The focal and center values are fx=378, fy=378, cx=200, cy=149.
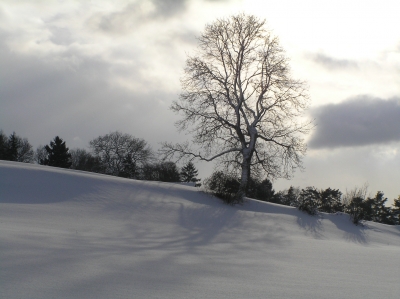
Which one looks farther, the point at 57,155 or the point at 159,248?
the point at 57,155

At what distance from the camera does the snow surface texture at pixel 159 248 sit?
608 centimetres

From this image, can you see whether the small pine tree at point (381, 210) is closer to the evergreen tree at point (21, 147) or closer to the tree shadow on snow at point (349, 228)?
the tree shadow on snow at point (349, 228)

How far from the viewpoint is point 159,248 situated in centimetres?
959

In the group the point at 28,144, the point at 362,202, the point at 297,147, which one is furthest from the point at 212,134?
the point at 28,144

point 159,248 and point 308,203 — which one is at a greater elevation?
point 308,203

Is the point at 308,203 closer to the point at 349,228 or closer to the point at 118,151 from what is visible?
the point at 349,228

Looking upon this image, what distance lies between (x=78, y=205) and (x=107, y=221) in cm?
202

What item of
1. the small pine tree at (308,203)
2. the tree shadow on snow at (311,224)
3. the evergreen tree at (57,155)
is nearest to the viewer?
the tree shadow on snow at (311,224)

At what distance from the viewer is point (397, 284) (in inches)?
285

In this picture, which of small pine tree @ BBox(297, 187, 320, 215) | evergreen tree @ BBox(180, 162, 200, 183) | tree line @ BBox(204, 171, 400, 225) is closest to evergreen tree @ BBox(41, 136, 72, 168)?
evergreen tree @ BBox(180, 162, 200, 183)

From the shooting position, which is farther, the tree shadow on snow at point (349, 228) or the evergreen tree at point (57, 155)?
the evergreen tree at point (57, 155)

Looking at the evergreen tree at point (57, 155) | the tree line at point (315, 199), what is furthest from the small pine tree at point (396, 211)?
the evergreen tree at point (57, 155)

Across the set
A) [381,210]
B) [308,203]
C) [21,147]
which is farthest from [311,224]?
[21,147]

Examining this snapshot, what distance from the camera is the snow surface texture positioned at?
6082mm
